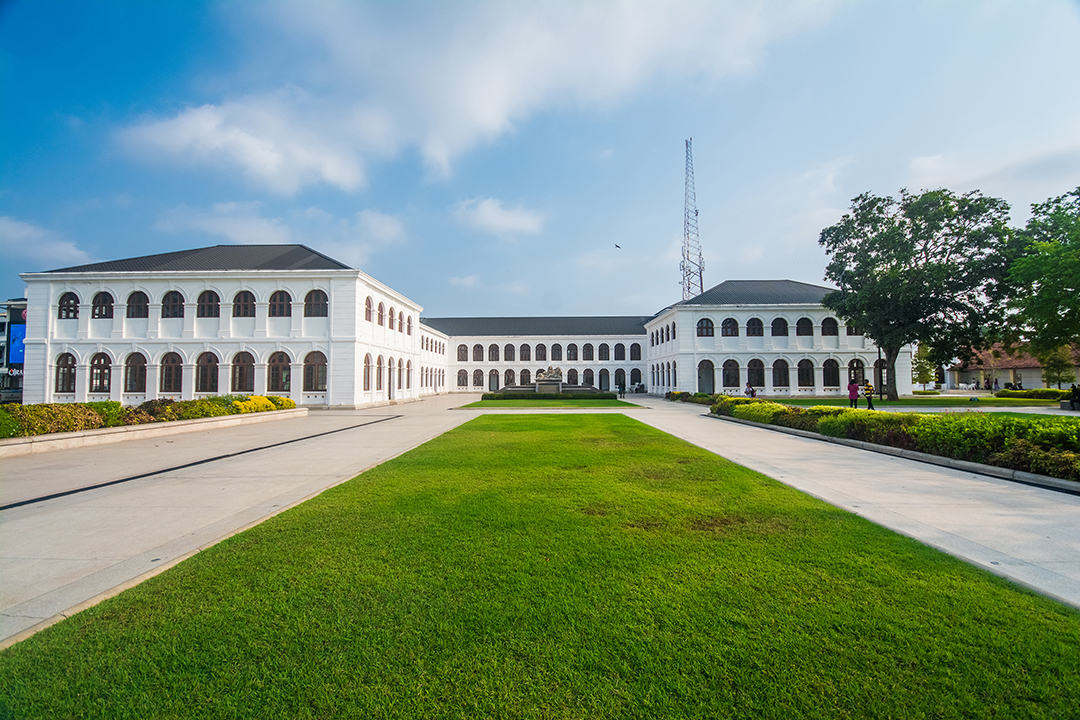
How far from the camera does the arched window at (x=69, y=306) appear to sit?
2956 cm

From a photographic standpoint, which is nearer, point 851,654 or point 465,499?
point 851,654

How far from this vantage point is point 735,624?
292 centimetres

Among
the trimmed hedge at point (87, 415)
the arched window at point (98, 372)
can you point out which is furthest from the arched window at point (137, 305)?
the trimmed hedge at point (87, 415)

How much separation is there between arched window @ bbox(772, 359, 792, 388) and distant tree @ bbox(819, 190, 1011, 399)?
808 cm

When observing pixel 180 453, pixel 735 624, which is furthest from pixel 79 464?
pixel 735 624

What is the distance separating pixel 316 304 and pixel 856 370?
43.3 meters

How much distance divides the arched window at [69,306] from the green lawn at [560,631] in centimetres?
3621

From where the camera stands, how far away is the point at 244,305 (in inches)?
1148

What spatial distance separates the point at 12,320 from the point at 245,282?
31216mm

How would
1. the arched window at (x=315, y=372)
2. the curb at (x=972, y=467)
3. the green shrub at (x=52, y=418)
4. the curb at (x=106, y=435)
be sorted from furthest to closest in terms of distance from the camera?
the arched window at (x=315, y=372), the green shrub at (x=52, y=418), the curb at (x=106, y=435), the curb at (x=972, y=467)

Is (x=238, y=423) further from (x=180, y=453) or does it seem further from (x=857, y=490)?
(x=857, y=490)

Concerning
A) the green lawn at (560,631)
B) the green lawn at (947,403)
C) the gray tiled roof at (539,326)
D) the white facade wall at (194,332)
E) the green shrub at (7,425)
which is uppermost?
the gray tiled roof at (539,326)

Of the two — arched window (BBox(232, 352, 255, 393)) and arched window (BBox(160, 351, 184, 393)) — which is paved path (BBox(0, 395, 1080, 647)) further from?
arched window (BBox(160, 351, 184, 393))

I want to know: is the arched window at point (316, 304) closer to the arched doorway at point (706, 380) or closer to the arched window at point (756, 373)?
the arched doorway at point (706, 380)
